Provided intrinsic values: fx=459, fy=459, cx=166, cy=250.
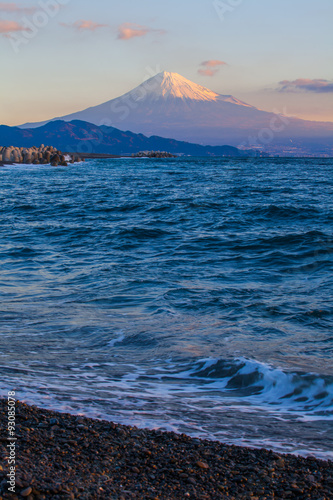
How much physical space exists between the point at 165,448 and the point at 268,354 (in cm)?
235

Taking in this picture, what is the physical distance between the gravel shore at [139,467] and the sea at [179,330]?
26 cm

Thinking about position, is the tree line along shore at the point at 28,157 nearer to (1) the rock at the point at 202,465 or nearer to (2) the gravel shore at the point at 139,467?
(2) the gravel shore at the point at 139,467

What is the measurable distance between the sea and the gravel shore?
0.26 m

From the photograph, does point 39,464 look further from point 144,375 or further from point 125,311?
point 125,311

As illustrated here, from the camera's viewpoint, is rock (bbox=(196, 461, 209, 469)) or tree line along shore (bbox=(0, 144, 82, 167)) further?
tree line along shore (bbox=(0, 144, 82, 167))

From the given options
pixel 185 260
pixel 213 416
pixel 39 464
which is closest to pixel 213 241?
pixel 185 260

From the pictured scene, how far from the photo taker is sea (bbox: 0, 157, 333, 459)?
12.5ft

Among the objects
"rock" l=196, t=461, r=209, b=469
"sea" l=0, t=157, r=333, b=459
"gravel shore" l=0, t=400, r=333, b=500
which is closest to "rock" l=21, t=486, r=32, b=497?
"gravel shore" l=0, t=400, r=333, b=500

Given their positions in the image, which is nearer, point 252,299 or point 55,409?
point 55,409

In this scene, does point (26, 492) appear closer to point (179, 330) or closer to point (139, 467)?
point (139, 467)

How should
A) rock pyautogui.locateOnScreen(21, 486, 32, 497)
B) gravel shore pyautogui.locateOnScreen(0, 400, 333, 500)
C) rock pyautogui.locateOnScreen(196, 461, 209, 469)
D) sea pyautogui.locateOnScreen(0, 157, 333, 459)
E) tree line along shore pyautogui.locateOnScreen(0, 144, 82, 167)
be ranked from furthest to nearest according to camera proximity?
1. tree line along shore pyautogui.locateOnScreen(0, 144, 82, 167)
2. sea pyautogui.locateOnScreen(0, 157, 333, 459)
3. rock pyautogui.locateOnScreen(196, 461, 209, 469)
4. gravel shore pyautogui.locateOnScreen(0, 400, 333, 500)
5. rock pyautogui.locateOnScreen(21, 486, 32, 497)

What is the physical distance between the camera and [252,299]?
742 cm

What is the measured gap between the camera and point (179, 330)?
5.98 metres

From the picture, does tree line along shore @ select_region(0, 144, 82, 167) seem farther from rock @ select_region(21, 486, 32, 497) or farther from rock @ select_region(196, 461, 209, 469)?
rock @ select_region(21, 486, 32, 497)
